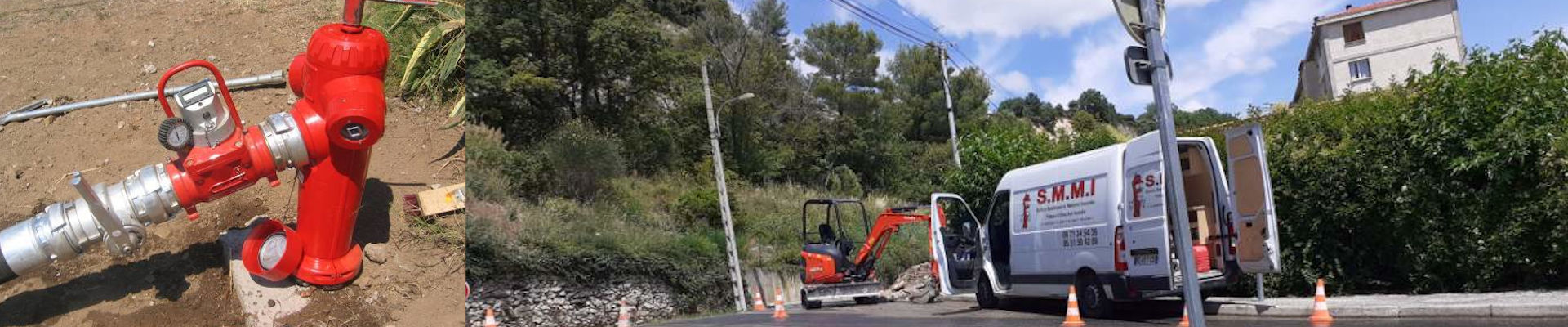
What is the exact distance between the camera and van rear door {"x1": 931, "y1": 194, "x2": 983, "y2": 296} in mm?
13734

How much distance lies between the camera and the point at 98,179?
6.57 meters

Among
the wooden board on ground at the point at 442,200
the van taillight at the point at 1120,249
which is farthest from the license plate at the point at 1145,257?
the wooden board on ground at the point at 442,200

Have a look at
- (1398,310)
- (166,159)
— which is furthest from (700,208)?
(166,159)

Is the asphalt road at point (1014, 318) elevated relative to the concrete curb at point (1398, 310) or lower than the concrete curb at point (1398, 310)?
lower

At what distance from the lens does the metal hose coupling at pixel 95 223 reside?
5.27 m

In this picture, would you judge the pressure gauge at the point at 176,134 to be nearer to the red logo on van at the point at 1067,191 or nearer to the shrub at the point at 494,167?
the shrub at the point at 494,167

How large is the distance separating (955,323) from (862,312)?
14.6 feet

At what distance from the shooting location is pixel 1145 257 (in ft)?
33.5

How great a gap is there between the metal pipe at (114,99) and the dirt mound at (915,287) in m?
12.3

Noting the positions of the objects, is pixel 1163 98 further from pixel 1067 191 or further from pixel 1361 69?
pixel 1361 69

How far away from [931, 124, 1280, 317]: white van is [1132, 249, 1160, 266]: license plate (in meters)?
0.01

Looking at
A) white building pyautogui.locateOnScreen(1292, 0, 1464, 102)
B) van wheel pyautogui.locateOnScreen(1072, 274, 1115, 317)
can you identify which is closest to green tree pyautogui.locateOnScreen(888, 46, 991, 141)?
white building pyautogui.locateOnScreen(1292, 0, 1464, 102)

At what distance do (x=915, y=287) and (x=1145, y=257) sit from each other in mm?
11968

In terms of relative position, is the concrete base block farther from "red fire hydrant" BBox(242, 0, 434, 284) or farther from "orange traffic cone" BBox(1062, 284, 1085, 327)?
"orange traffic cone" BBox(1062, 284, 1085, 327)
